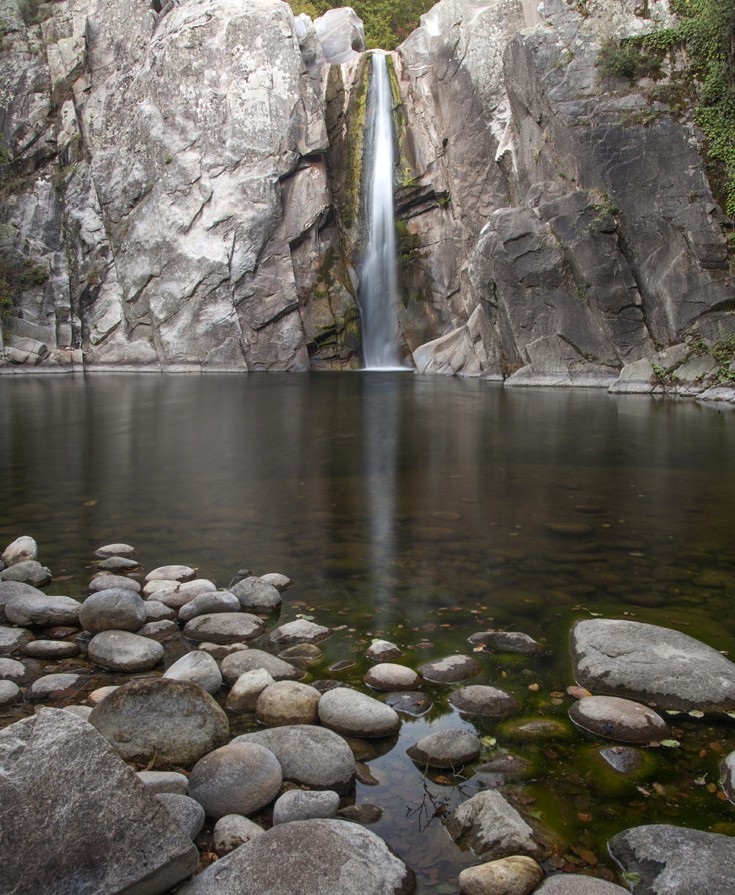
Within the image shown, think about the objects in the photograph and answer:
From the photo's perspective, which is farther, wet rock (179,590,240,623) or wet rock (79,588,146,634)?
wet rock (179,590,240,623)

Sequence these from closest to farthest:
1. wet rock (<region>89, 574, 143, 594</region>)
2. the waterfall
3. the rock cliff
→ wet rock (<region>89, 574, 143, 594</region>) < the rock cliff < the waterfall

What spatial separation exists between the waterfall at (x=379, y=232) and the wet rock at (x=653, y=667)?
3656cm

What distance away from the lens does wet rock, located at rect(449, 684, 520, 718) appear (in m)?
3.53

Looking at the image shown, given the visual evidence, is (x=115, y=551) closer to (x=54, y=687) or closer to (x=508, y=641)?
(x=54, y=687)

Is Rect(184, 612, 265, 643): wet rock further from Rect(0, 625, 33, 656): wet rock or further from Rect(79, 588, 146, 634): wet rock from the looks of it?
Rect(0, 625, 33, 656): wet rock

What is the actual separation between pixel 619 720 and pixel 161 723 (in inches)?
85.4

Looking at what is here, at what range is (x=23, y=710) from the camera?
3.46 m

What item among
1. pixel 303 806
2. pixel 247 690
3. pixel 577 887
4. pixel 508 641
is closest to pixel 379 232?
pixel 508 641

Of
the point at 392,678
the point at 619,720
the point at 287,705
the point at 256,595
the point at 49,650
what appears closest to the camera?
the point at 619,720

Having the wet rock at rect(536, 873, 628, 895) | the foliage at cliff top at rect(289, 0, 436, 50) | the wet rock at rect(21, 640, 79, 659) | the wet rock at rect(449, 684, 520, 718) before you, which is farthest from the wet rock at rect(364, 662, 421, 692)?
the foliage at cliff top at rect(289, 0, 436, 50)

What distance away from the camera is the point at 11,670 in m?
3.83

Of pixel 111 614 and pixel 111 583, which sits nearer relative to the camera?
pixel 111 614

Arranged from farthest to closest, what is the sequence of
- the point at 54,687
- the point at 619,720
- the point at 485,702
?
the point at 54,687 < the point at 485,702 < the point at 619,720

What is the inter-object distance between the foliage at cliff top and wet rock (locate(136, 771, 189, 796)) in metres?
54.6
